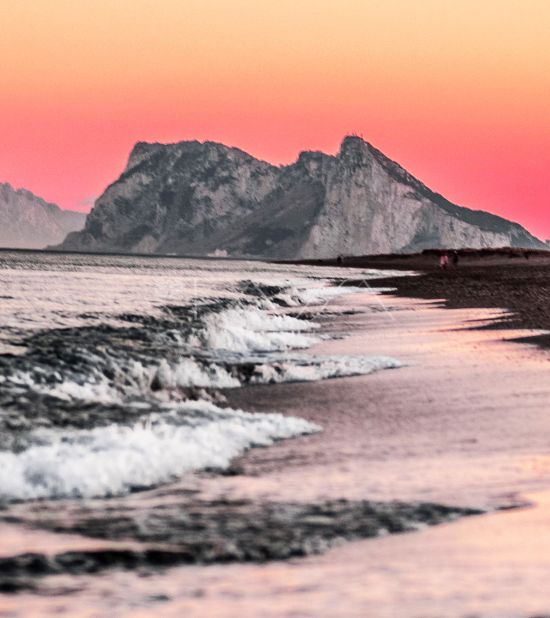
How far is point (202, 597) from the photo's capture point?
19.9ft

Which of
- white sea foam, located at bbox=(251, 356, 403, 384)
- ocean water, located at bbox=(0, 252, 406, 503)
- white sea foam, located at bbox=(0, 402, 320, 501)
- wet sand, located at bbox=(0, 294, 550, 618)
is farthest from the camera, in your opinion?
white sea foam, located at bbox=(251, 356, 403, 384)

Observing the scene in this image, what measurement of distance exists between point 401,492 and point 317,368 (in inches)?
395

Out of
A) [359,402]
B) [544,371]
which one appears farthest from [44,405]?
[544,371]

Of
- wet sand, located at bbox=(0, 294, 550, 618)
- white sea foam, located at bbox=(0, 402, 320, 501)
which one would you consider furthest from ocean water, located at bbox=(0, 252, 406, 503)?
wet sand, located at bbox=(0, 294, 550, 618)

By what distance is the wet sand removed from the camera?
19.6ft

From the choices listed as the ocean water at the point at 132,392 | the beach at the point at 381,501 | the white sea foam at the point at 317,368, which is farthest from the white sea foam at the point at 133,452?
the white sea foam at the point at 317,368

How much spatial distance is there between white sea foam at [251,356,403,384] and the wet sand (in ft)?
2.06

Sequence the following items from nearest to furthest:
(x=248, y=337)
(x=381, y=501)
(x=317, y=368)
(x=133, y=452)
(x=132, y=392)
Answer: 1. (x=381, y=501)
2. (x=133, y=452)
3. (x=132, y=392)
4. (x=317, y=368)
5. (x=248, y=337)

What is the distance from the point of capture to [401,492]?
8758 millimetres

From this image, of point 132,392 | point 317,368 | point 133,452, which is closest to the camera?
point 133,452

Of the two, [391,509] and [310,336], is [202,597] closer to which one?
[391,509]

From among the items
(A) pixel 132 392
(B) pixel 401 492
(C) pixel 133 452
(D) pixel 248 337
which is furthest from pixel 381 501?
(D) pixel 248 337

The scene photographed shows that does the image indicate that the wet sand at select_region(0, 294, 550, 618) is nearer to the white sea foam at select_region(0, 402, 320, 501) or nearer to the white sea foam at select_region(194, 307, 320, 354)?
the white sea foam at select_region(0, 402, 320, 501)

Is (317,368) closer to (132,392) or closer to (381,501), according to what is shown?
(132,392)
